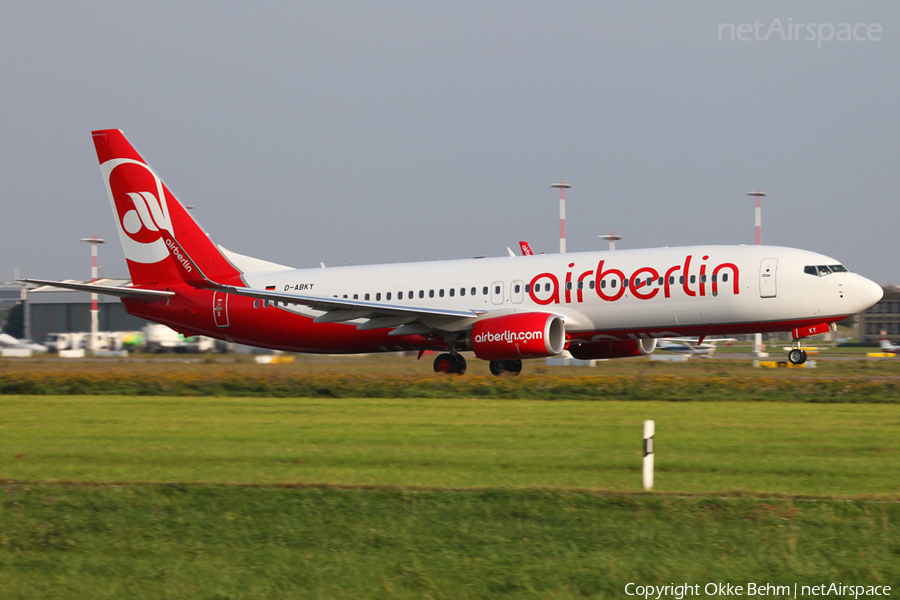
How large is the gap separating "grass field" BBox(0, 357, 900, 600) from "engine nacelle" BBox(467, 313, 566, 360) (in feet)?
36.8

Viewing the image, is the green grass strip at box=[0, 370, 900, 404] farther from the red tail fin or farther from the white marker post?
the white marker post

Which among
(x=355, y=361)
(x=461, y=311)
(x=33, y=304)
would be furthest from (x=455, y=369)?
(x=33, y=304)

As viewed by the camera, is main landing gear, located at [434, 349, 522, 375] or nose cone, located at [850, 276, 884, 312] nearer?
nose cone, located at [850, 276, 884, 312]

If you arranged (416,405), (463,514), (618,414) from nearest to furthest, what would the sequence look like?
1. (463,514)
2. (618,414)
3. (416,405)

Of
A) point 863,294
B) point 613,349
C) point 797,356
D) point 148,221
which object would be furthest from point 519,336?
Result: point 148,221

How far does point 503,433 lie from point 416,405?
512 centimetres

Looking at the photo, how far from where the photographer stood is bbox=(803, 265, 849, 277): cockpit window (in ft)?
84.3

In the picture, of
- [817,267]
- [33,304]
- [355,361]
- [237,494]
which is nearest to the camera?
[237,494]

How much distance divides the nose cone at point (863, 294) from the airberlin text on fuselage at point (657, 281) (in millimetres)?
3122

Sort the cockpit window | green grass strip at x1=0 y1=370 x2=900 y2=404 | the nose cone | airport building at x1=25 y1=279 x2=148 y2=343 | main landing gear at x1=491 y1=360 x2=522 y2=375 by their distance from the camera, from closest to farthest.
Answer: green grass strip at x1=0 y1=370 x2=900 y2=404 → the nose cone → the cockpit window → main landing gear at x1=491 y1=360 x2=522 y2=375 → airport building at x1=25 y1=279 x2=148 y2=343

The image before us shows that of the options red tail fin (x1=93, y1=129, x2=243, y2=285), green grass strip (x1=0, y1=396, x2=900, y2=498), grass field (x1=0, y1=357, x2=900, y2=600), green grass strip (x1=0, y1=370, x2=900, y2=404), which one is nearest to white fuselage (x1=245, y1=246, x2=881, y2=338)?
green grass strip (x1=0, y1=370, x2=900, y2=404)

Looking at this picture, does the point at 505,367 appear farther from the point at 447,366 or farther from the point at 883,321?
the point at 883,321

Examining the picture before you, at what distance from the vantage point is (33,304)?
3644 inches

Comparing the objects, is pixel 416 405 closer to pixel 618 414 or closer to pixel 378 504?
pixel 618 414
